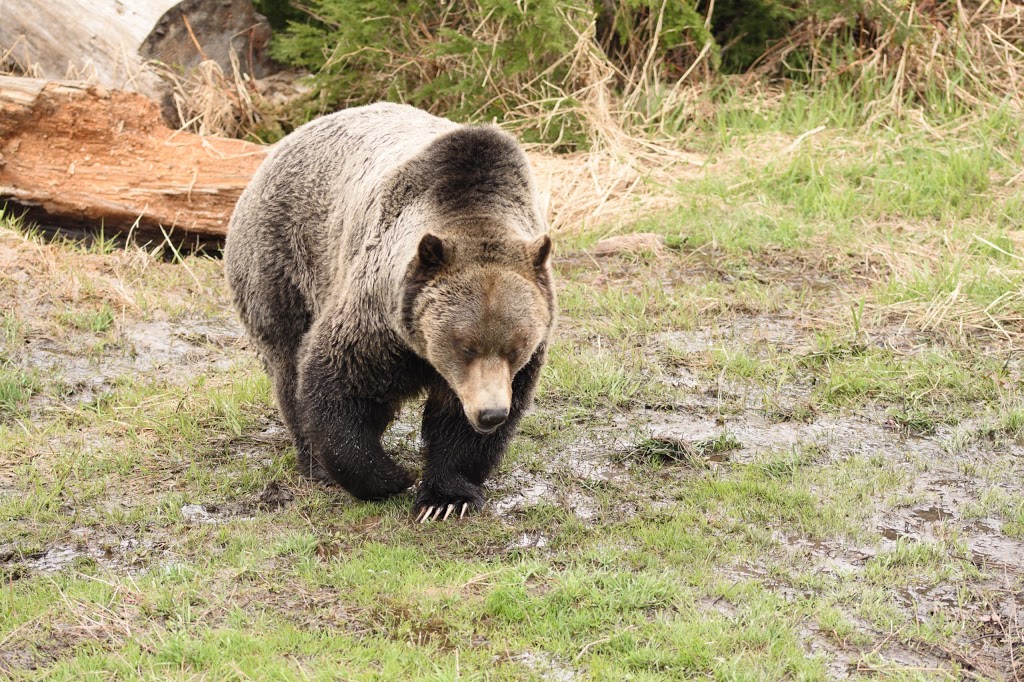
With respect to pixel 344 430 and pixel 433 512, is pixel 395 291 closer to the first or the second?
pixel 344 430

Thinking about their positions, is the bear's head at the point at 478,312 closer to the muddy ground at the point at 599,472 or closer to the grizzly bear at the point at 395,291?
the grizzly bear at the point at 395,291

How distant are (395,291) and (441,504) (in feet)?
3.18

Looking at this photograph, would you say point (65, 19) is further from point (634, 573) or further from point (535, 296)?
point (634, 573)

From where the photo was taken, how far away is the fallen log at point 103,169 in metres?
7.67

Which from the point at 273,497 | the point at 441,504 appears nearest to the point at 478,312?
the point at 441,504

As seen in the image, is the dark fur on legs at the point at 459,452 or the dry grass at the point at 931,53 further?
the dry grass at the point at 931,53

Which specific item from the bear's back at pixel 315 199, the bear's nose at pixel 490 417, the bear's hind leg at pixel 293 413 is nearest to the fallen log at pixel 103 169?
the bear's back at pixel 315 199

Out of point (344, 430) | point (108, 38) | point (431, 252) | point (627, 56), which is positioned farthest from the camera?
point (627, 56)

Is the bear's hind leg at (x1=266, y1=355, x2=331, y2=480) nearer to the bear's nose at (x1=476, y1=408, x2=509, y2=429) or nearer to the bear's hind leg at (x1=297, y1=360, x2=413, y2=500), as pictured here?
the bear's hind leg at (x1=297, y1=360, x2=413, y2=500)

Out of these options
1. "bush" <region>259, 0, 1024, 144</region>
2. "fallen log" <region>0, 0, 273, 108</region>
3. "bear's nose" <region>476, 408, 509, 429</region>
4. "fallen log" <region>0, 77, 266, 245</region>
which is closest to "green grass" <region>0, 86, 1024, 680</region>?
"fallen log" <region>0, 77, 266, 245</region>

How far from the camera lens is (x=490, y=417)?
13.7ft

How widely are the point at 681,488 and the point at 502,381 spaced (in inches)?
49.2

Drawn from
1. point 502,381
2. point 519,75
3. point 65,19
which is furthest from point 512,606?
point 65,19

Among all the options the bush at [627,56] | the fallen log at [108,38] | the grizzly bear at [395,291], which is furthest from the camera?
the bush at [627,56]
